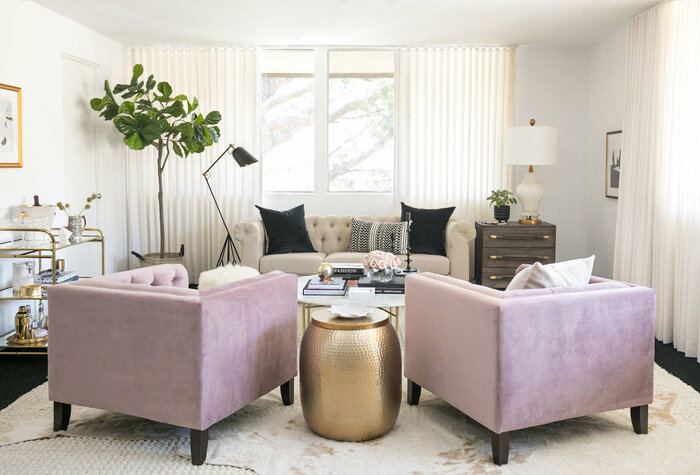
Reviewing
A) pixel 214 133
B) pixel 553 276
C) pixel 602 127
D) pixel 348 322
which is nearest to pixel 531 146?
pixel 602 127

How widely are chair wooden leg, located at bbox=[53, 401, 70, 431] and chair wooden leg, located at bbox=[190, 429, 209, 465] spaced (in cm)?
73

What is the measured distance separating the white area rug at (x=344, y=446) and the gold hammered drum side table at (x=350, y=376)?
9cm

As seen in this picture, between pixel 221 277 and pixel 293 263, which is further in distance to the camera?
pixel 293 263

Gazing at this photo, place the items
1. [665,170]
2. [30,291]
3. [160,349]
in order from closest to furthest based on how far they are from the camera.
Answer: [160,349], [30,291], [665,170]

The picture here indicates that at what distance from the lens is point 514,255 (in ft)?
20.0

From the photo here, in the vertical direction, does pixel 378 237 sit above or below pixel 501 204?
below

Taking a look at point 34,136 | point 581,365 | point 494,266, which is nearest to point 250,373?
point 581,365

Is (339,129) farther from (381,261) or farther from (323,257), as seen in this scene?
(381,261)

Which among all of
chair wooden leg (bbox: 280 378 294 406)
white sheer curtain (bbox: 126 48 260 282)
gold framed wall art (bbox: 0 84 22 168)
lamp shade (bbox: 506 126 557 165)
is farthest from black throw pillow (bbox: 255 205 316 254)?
chair wooden leg (bbox: 280 378 294 406)

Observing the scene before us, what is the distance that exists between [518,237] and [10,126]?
4.24 meters

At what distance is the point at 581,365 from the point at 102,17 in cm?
469

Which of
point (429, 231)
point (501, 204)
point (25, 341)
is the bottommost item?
point (25, 341)

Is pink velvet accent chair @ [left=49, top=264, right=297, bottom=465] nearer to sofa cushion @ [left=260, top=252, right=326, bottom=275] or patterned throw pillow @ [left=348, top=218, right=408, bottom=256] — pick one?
sofa cushion @ [left=260, top=252, right=326, bottom=275]

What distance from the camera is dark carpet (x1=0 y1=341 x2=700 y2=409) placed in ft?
12.2
